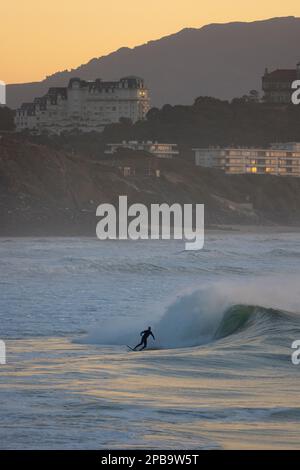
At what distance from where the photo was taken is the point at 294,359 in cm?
2452

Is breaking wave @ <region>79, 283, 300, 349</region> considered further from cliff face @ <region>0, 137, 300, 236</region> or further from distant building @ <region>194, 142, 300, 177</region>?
distant building @ <region>194, 142, 300, 177</region>

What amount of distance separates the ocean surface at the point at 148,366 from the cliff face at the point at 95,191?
2429 inches

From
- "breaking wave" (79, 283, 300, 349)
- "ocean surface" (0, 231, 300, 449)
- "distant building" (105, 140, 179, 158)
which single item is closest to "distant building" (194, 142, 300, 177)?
"distant building" (105, 140, 179, 158)

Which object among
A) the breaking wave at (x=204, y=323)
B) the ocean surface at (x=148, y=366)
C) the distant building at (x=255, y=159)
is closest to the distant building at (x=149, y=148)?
the distant building at (x=255, y=159)

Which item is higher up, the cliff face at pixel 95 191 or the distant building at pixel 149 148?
the distant building at pixel 149 148

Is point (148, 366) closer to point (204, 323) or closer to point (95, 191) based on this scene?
point (204, 323)

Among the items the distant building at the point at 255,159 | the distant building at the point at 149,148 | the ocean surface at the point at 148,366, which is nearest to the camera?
the ocean surface at the point at 148,366

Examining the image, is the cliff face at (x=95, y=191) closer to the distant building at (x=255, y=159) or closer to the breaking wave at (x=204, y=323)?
the distant building at (x=255, y=159)

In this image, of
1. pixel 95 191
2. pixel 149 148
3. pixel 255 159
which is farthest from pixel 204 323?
pixel 255 159

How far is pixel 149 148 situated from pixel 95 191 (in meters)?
37.9

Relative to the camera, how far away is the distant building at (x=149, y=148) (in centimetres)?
16762

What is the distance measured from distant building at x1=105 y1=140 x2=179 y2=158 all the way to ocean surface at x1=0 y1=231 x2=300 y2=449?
114 metres

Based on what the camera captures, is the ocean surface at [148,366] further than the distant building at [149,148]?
No
